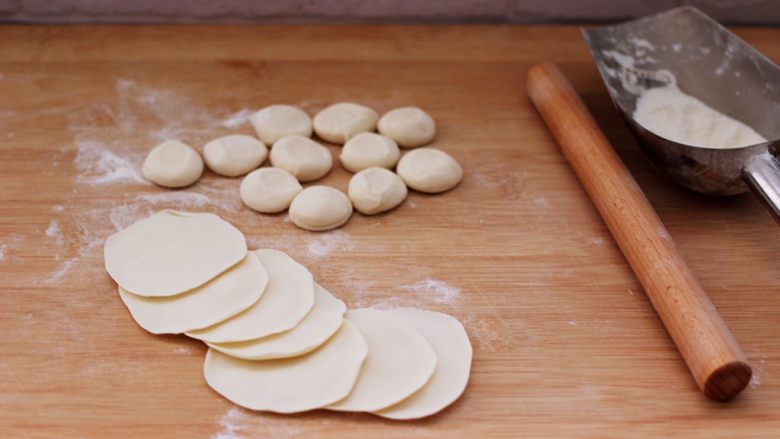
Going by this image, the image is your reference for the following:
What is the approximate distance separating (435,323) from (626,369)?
0.29m

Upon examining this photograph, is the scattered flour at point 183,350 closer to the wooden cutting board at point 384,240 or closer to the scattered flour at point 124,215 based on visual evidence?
the wooden cutting board at point 384,240

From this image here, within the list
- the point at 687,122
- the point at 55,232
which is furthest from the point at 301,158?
the point at 687,122

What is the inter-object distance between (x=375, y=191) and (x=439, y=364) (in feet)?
1.27

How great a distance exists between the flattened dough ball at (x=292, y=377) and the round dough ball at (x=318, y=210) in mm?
277

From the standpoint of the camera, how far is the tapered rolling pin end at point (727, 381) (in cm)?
110

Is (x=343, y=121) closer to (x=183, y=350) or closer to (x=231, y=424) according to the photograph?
(x=183, y=350)

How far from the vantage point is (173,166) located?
4.91 feet

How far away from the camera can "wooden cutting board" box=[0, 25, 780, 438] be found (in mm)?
1118

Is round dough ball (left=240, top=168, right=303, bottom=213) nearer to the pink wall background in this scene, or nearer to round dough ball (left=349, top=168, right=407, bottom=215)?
round dough ball (left=349, top=168, right=407, bottom=215)

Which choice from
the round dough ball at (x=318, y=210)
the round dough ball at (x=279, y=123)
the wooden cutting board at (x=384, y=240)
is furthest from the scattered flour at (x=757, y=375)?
the round dough ball at (x=279, y=123)

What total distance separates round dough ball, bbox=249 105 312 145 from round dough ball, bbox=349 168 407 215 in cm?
20

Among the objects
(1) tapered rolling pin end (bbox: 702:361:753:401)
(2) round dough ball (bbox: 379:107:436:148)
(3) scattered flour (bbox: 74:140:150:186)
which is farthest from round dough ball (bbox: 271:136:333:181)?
(1) tapered rolling pin end (bbox: 702:361:753:401)

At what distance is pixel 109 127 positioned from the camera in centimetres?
163

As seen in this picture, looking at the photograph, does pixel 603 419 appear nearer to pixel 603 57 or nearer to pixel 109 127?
pixel 603 57
